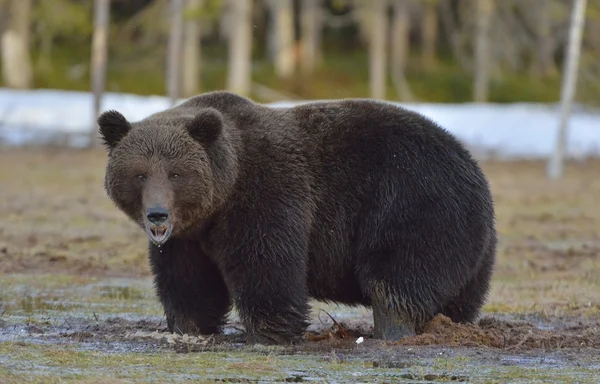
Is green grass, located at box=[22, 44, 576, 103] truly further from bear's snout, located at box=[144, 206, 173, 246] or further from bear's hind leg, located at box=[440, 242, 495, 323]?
bear's snout, located at box=[144, 206, 173, 246]

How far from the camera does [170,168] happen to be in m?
7.57

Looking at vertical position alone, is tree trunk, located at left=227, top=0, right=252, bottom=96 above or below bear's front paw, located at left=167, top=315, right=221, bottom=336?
above

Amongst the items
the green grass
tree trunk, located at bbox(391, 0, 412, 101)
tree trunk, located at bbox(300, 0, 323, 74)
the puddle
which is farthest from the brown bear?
tree trunk, located at bbox(300, 0, 323, 74)

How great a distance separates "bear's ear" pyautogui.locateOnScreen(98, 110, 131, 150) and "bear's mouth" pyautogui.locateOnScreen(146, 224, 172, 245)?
77 cm

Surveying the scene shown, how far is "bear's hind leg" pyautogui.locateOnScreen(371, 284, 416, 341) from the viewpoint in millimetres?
7984

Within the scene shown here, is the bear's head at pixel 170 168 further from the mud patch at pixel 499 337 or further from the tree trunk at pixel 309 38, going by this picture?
the tree trunk at pixel 309 38

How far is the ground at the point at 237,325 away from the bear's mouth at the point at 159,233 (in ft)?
2.57

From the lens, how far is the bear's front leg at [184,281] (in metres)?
8.06

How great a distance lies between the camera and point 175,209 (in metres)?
7.54

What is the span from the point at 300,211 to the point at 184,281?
1.04 metres

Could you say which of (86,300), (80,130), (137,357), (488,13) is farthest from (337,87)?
(137,357)

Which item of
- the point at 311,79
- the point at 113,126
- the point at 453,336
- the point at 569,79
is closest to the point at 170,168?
the point at 113,126

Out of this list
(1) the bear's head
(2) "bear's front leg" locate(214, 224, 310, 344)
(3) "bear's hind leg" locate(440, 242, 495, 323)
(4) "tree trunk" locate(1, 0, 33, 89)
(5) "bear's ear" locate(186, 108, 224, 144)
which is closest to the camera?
(1) the bear's head

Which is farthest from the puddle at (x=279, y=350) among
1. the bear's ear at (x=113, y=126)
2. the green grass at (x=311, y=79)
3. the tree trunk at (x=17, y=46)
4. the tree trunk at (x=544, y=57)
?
the tree trunk at (x=544, y=57)
